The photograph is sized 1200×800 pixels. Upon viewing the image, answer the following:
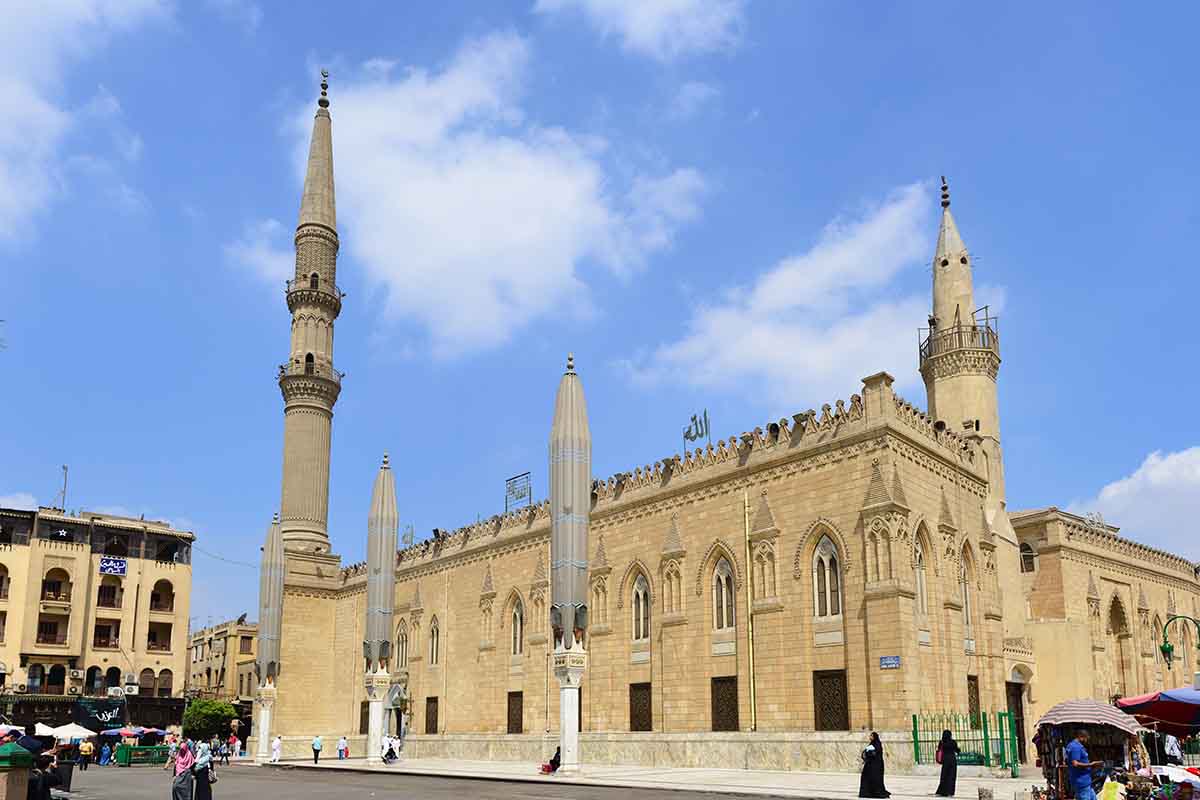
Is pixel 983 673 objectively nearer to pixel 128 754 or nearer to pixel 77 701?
pixel 128 754

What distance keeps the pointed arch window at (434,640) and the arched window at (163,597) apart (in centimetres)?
2554

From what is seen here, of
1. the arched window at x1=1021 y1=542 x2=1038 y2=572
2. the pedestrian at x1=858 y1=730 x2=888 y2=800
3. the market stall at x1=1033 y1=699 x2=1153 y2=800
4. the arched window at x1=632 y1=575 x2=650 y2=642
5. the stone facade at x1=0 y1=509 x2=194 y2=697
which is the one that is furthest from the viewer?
the stone facade at x1=0 y1=509 x2=194 y2=697

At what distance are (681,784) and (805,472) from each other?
29.7ft

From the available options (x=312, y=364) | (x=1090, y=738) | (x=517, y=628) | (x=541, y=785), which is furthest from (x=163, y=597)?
(x=1090, y=738)

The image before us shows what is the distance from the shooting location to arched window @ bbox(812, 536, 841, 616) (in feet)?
79.8

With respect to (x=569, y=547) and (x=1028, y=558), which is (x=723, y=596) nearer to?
(x=569, y=547)

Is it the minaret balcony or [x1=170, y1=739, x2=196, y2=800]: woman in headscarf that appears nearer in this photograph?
[x1=170, y1=739, x2=196, y2=800]: woman in headscarf

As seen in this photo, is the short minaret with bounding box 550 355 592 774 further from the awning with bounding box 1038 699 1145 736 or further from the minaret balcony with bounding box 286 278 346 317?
the minaret balcony with bounding box 286 278 346 317

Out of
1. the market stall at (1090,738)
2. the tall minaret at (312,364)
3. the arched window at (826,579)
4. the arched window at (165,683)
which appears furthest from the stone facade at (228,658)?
the market stall at (1090,738)

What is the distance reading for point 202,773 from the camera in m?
13.7

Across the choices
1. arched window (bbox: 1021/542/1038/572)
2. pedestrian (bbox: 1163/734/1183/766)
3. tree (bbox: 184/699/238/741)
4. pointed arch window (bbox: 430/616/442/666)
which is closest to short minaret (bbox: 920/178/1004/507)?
arched window (bbox: 1021/542/1038/572)

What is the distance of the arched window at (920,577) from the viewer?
23.9 metres

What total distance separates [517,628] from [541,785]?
1411 centimetres

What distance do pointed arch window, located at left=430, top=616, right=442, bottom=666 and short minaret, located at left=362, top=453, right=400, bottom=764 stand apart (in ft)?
15.5
